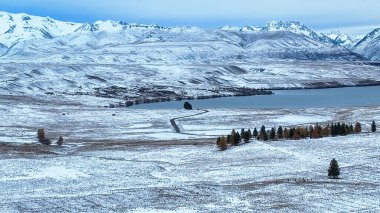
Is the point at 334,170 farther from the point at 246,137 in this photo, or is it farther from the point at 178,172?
the point at 246,137

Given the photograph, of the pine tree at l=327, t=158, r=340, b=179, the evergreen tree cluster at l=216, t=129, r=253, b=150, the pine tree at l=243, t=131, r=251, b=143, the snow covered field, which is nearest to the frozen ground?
the snow covered field

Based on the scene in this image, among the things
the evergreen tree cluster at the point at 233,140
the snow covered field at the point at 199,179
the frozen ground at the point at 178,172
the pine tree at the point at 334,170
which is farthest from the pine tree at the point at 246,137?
the pine tree at the point at 334,170

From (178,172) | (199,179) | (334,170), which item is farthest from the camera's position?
(178,172)

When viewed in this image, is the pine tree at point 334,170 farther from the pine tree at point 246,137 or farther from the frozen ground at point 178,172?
the pine tree at point 246,137

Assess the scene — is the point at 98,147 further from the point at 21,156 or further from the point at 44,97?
the point at 44,97

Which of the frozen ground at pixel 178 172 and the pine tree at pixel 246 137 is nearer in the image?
the frozen ground at pixel 178 172

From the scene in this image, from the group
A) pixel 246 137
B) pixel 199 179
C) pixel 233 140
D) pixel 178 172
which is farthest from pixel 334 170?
pixel 246 137

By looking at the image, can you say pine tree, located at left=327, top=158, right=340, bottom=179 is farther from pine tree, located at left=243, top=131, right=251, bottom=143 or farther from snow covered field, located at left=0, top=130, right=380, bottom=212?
pine tree, located at left=243, top=131, right=251, bottom=143

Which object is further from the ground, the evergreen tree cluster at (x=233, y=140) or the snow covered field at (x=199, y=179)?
the evergreen tree cluster at (x=233, y=140)
